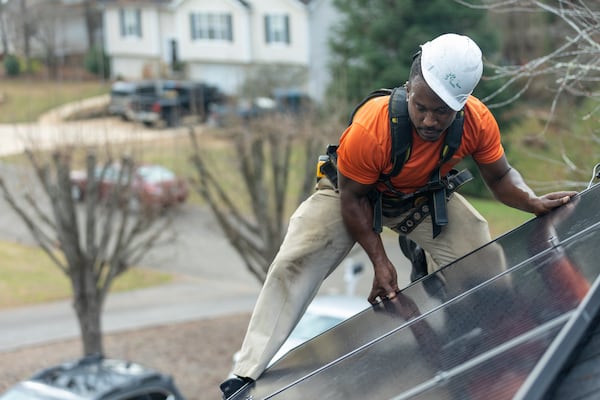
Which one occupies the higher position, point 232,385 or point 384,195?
point 384,195

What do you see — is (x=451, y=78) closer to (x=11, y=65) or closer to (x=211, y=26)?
(x=11, y=65)

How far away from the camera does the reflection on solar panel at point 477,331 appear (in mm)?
2578

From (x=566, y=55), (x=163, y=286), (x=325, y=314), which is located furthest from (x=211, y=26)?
(x=566, y=55)

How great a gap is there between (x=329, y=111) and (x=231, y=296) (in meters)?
7.14

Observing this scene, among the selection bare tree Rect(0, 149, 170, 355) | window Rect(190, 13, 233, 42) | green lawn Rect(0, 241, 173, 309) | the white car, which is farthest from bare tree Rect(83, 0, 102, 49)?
the white car

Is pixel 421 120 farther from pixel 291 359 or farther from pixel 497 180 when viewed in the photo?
pixel 291 359

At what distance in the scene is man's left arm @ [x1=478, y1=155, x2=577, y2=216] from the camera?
436 cm

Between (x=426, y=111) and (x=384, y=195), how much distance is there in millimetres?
631

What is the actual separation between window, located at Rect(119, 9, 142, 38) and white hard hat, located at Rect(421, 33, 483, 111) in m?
44.8

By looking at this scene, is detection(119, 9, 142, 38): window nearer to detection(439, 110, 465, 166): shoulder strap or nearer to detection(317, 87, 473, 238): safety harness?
detection(317, 87, 473, 238): safety harness

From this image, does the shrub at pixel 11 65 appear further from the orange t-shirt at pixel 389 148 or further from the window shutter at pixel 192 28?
the orange t-shirt at pixel 389 148

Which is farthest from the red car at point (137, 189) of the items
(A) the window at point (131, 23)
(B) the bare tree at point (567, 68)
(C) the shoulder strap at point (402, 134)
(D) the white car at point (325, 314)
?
(A) the window at point (131, 23)

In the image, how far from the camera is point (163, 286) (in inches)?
974

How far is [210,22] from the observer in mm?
44094
